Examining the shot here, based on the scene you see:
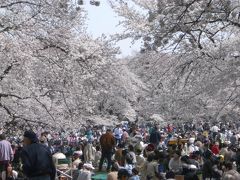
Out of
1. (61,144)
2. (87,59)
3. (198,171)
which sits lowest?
(198,171)

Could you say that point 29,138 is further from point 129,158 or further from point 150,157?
point 129,158

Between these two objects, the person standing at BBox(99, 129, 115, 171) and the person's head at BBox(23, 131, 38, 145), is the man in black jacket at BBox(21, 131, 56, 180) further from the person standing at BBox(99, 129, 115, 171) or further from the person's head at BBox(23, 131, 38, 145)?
the person standing at BBox(99, 129, 115, 171)

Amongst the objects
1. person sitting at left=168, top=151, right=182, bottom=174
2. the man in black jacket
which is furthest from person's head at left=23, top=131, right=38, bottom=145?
person sitting at left=168, top=151, right=182, bottom=174

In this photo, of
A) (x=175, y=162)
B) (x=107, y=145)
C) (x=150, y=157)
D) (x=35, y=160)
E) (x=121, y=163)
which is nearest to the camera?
(x=35, y=160)

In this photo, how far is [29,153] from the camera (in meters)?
6.28

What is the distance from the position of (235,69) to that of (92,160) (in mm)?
7516

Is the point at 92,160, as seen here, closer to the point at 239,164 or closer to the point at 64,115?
the point at 64,115

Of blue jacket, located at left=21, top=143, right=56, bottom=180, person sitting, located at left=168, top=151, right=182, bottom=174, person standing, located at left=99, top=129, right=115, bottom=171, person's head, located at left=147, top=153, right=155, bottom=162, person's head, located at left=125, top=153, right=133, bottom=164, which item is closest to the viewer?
blue jacket, located at left=21, top=143, right=56, bottom=180

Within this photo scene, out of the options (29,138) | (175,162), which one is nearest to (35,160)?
(29,138)

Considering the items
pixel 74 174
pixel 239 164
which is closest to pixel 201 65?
pixel 239 164

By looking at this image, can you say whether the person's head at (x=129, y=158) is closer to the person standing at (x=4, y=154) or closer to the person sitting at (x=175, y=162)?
the person sitting at (x=175, y=162)

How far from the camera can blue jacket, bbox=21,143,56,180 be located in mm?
6254

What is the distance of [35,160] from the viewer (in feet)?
20.6

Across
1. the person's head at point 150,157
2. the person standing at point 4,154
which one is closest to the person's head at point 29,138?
the person standing at point 4,154
